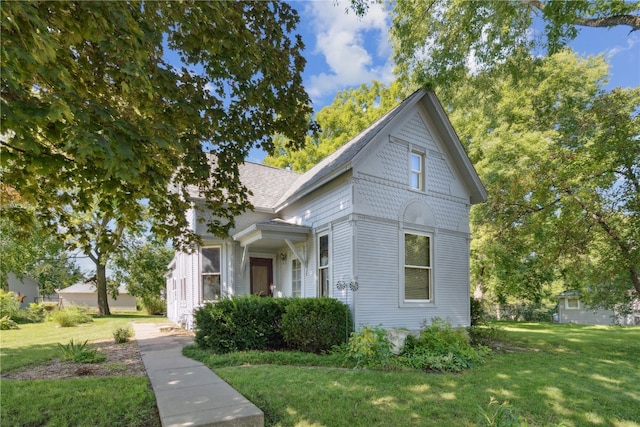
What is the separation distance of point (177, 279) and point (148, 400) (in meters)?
13.6

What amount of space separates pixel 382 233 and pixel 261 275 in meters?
5.76

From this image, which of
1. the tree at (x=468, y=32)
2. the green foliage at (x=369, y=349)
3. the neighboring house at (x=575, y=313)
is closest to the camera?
the green foliage at (x=369, y=349)

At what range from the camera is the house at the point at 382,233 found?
9508 mm

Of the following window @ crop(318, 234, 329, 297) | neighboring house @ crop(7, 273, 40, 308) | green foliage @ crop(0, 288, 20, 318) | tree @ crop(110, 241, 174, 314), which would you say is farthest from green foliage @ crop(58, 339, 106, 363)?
neighboring house @ crop(7, 273, 40, 308)

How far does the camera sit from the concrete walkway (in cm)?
424

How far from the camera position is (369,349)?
7754 millimetres

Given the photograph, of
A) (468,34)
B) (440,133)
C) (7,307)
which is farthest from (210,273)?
(7,307)

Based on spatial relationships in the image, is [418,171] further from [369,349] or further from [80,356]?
[80,356]

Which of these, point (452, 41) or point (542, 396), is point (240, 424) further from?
point (452, 41)

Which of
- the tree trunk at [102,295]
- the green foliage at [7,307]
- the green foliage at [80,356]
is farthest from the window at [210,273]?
the tree trunk at [102,295]

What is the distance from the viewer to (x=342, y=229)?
32.1 ft

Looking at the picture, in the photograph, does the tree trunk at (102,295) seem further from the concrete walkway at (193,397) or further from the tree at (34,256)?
the concrete walkway at (193,397)

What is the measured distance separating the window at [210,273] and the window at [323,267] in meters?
4.66

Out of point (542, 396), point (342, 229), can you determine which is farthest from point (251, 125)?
point (542, 396)
